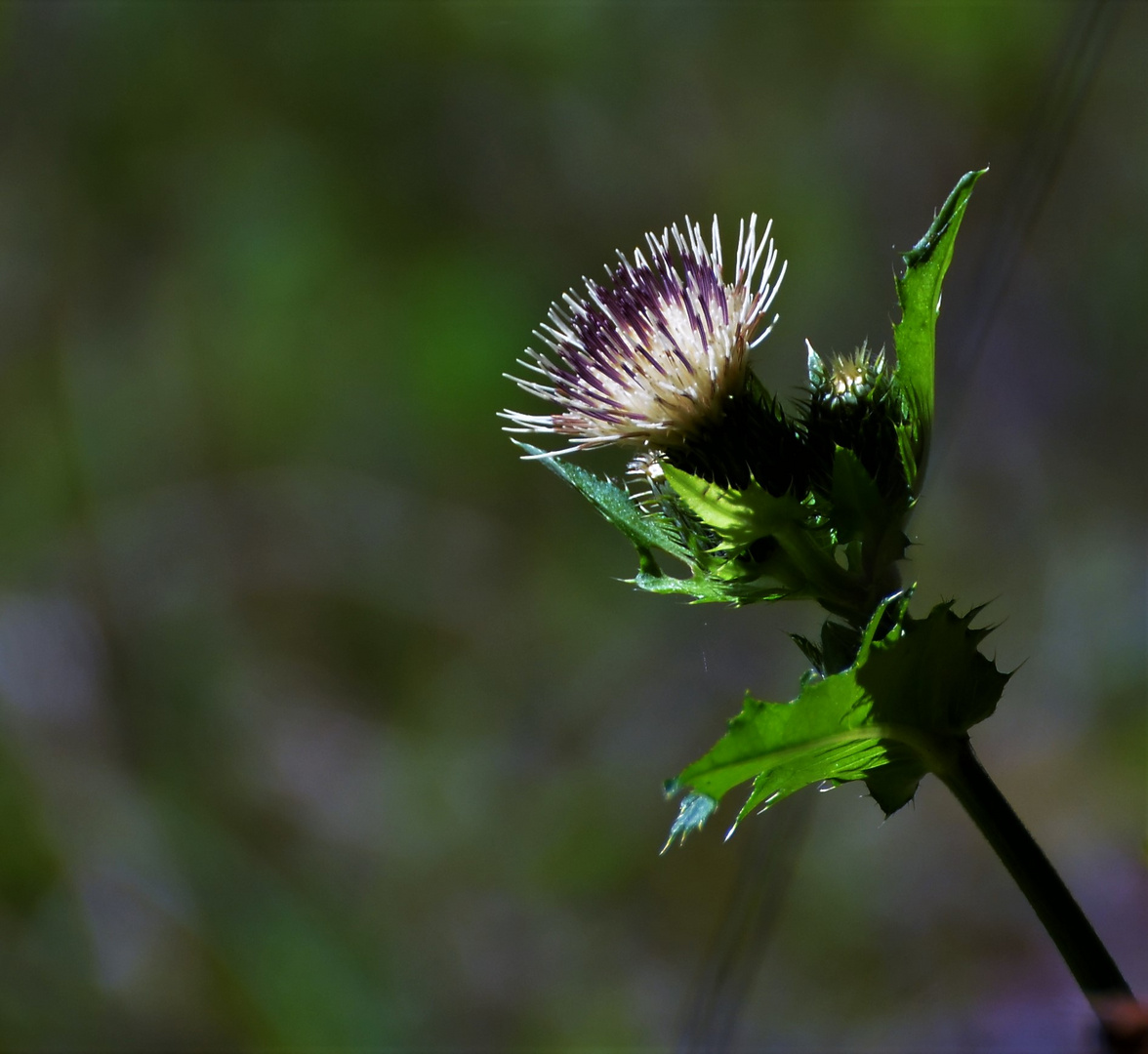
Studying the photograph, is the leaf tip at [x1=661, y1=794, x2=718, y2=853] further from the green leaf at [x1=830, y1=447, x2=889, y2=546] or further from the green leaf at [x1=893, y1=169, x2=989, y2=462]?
the green leaf at [x1=893, y1=169, x2=989, y2=462]

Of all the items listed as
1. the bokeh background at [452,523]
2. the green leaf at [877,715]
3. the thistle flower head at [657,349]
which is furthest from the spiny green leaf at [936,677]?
the bokeh background at [452,523]

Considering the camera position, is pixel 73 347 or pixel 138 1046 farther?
pixel 73 347

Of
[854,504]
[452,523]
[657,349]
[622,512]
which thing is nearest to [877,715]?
[854,504]

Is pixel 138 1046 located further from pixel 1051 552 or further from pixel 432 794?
pixel 1051 552

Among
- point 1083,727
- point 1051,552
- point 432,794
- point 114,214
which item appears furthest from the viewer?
point 114,214

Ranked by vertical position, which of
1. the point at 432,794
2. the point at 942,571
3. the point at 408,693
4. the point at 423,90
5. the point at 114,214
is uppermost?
the point at 423,90

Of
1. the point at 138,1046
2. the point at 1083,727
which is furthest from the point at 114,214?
the point at 1083,727

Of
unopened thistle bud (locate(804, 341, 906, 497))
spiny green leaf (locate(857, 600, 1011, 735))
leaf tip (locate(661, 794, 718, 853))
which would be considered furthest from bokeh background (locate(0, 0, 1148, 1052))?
leaf tip (locate(661, 794, 718, 853))
